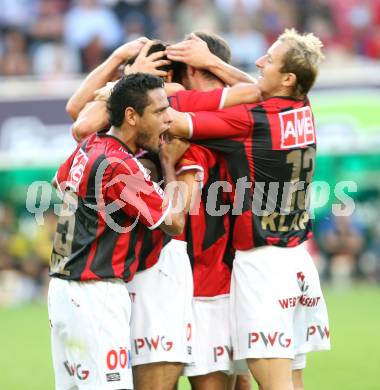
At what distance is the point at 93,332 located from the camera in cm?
561

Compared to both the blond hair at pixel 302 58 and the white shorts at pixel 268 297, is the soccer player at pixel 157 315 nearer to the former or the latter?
the white shorts at pixel 268 297

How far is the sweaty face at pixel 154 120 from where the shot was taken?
18.5 ft

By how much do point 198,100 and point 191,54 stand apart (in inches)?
12.0

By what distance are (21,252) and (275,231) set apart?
9.80 m

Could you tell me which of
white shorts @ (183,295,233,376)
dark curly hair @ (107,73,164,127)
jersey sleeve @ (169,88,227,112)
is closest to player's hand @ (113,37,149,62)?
jersey sleeve @ (169,88,227,112)

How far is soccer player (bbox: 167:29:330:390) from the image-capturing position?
588 cm

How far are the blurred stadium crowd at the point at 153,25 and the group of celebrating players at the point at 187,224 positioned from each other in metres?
10.6

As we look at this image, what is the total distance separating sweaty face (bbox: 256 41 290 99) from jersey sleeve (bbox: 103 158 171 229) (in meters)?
0.91

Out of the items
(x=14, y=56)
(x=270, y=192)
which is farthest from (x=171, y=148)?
(x=14, y=56)

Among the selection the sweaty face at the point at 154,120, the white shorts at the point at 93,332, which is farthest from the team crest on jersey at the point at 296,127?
the white shorts at the point at 93,332

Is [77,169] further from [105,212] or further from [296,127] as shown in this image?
[296,127]

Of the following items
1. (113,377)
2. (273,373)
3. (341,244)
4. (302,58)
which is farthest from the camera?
(341,244)

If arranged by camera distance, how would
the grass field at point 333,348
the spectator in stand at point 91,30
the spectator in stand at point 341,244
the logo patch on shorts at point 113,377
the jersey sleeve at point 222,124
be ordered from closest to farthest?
the logo patch on shorts at point 113,377, the jersey sleeve at point 222,124, the grass field at point 333,348, the spectator in stand at point 341,244, the spectator in stand at point 91,30

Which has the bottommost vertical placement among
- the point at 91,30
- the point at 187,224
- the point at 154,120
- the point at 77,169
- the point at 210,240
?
the point at 210,240
